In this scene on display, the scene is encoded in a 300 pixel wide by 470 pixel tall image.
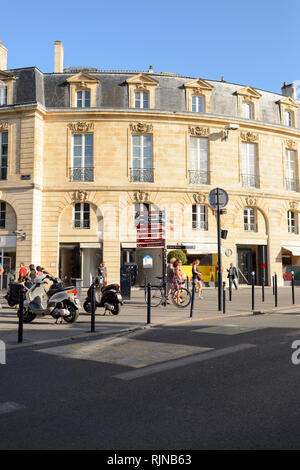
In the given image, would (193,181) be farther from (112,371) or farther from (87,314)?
(112,371)

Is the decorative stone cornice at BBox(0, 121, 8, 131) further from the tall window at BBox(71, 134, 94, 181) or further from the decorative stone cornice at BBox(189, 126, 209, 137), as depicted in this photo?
the decorative stone cornice at BBox(189, 126, 209, 137)

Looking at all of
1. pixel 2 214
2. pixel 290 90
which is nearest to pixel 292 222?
pixel 290 90

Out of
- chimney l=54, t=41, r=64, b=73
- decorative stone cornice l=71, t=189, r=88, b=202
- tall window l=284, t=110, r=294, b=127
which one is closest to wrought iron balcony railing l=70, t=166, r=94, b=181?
decorative stone cornice l=71, t=189, r=88, b=202

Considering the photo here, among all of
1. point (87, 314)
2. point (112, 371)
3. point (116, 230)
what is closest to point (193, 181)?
point (116, 230)

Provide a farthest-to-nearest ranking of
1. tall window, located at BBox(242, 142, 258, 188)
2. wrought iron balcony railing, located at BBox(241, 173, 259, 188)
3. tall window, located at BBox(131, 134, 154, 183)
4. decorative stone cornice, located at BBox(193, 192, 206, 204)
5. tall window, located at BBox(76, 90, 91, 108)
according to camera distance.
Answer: tall window, located at BBox(242, 142, 258, 188), wrought iron balcony railing, located at BBox(241, 173, 259, 188), tall window, located at BBox(76, 90, 91, 108), decorative stone cornice, located at BBox(193, 192, 206, 204), tall window, located at BBox(131, 134, 154, 183)

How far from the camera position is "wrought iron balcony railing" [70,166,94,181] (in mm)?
24438

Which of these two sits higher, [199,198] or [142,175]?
[142,175]

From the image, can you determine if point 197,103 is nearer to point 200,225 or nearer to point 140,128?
point 140,128

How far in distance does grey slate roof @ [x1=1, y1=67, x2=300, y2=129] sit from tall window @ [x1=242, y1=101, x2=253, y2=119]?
2.86 ft

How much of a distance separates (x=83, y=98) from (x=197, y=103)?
7186 mm

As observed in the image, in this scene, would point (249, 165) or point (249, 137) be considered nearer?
point (249, 137)

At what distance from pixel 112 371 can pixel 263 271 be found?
73.0ft

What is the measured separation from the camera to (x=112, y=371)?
5.17 metres

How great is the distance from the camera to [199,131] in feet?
83.7
